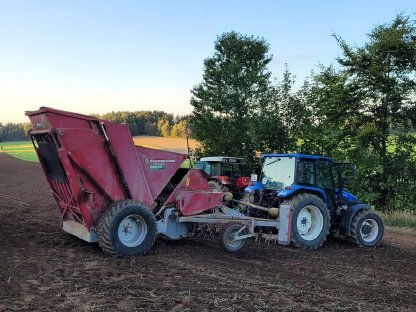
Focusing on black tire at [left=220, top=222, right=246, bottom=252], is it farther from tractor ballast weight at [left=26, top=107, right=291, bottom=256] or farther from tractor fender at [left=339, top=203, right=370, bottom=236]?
tractor fender at [left=339, top=203, right=370, bottom=236]

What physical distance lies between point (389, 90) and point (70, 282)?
49.8 ft

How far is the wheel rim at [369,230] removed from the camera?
1068cm

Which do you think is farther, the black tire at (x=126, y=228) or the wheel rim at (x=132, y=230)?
the wheel rim at (x=132, y=230)

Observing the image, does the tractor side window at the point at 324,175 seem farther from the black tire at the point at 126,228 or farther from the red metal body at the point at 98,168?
the black tire at the point at 126,228

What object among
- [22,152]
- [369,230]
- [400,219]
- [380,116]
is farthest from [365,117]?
[22,152]

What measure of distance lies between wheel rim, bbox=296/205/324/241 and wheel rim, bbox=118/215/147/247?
137 inches

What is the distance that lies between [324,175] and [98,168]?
516 cm

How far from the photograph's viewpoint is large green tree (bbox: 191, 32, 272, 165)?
25.5 m

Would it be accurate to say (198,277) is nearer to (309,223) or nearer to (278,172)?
(309,223)

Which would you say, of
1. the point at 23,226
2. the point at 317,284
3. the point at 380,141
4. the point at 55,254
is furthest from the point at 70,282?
the point at 380,141

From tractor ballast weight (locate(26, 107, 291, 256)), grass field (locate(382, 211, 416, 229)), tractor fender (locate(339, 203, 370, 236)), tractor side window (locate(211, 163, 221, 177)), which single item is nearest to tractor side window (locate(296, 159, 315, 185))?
tractor ballast weight (locate(26, 107, 291, 256))

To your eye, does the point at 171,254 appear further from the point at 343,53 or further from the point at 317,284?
the point at 343,53

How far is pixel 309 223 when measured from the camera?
1001 centimetres

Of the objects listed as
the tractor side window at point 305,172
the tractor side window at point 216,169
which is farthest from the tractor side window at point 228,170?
the tractor side window at point 305,172
